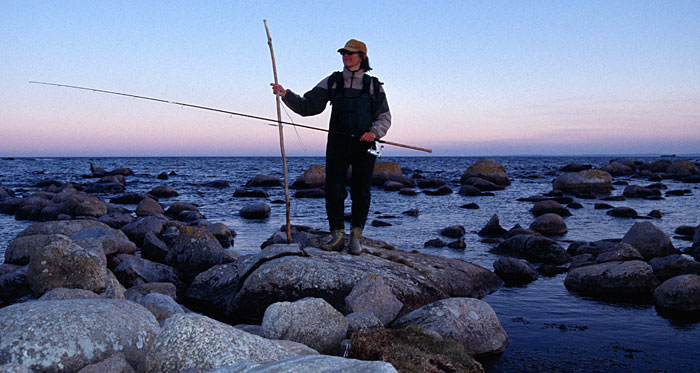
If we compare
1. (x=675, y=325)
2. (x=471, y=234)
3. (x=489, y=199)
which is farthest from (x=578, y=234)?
(x=489, y=199)

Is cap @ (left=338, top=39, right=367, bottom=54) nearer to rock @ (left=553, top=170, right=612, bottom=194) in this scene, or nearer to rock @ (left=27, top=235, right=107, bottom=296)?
rock @ (left=27, top=235, right=107, bottom=296)

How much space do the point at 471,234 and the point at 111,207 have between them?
12669mm

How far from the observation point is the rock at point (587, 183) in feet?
101

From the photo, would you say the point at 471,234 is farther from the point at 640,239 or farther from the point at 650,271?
the point at 650,271

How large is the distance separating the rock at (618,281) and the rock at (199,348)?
5.82 meters

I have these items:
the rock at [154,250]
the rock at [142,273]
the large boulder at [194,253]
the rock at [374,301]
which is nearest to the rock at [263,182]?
A: the rock at [154,250]

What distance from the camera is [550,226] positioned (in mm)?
13648

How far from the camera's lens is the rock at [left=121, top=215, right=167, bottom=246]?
1208cm

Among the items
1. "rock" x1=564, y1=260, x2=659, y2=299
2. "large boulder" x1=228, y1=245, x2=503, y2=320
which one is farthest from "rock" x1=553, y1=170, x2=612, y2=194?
"large boulder" x1=228, y1=245, x2=503, y2=320

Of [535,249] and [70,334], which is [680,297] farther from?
[70,334]

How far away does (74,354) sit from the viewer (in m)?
3.65

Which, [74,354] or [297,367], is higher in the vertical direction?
[297,367]

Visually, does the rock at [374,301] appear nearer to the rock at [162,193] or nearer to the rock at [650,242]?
the rock at [650,242]

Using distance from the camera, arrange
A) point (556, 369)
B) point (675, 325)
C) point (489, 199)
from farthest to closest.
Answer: point (489, 199) → point (675, 325) → point (556, 369)
